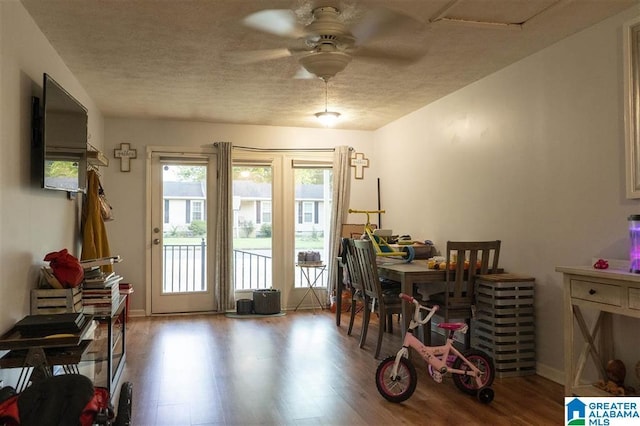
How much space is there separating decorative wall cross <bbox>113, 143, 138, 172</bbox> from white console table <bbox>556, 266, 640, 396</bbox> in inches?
184

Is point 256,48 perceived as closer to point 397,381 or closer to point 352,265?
point 352,265

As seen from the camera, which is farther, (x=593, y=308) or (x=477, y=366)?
(x=477, y=366)

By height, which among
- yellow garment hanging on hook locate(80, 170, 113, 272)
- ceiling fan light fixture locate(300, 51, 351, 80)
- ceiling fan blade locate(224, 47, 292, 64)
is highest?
ceiling fan blade locate(224, 47, 292, 64)

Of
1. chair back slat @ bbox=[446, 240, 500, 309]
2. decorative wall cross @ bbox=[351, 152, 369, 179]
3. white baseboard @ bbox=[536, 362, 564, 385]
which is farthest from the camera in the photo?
decorative wall cross @ bbox=[351, 152, 369, 179]

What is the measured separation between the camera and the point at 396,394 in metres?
2.93

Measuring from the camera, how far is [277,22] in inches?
111

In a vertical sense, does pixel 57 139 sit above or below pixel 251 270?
above

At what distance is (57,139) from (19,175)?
1.54 feet

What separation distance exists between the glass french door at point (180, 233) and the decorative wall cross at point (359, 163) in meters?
1.83

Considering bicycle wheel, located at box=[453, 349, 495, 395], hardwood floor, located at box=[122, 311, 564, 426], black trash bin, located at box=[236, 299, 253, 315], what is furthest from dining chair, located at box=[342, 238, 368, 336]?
black trash bin, located at box=[236, 299, 253, 315]

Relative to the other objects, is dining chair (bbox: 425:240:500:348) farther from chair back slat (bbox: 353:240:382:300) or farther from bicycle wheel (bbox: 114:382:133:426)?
bicycle wheel (bbox: 114:382:133:426)

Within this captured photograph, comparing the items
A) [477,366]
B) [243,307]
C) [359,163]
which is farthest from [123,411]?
[359,163]

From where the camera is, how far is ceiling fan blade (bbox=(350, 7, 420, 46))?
106 inches

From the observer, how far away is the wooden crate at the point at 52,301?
2.68m
